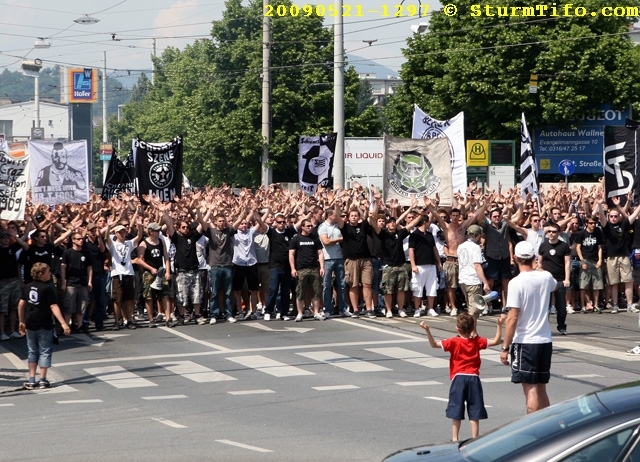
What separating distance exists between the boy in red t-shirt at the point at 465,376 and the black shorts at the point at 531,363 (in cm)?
37

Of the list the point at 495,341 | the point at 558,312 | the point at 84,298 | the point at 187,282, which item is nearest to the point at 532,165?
the point at 558,312

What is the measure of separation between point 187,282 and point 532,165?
8.20m

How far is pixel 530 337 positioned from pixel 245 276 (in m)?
11.5

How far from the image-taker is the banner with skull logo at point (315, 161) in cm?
2758

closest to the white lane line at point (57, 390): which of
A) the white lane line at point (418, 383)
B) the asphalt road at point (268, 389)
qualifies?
the asphalt road at point (268, 389)

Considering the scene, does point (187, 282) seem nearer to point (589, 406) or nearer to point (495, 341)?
point (495, 341)

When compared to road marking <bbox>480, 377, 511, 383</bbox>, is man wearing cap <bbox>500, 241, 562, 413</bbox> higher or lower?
higher

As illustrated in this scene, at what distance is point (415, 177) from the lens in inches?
874

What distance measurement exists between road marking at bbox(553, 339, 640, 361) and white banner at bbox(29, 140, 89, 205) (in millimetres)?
9895

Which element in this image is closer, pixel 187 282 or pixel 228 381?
pixel 228 381

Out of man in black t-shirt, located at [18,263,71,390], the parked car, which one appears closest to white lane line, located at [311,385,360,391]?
man in black t-shirt, located at [18,263,71,390]

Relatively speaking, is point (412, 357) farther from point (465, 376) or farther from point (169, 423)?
point (465, 376)

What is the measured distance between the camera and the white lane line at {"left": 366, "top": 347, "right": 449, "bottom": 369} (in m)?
15.7

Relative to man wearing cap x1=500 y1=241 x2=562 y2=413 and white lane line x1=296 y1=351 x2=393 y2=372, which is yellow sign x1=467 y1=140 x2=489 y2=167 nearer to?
white lane line x1=296 y1=351 x2=393 y2=372
